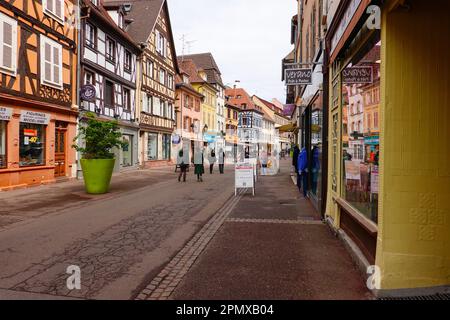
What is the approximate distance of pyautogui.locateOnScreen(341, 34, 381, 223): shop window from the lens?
4734mm

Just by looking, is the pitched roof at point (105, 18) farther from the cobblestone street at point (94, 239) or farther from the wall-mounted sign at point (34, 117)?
the cobblestone street at point (94, 239)

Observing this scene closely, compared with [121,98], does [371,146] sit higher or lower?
lower

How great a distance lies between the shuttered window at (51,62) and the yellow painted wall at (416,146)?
14.4 m

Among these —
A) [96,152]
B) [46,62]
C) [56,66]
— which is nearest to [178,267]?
[96,152]

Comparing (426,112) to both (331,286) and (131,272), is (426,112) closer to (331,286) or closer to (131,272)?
(331,286)

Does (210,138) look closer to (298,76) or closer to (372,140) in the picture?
(298,76)

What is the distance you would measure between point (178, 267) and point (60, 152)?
13855 millimetres

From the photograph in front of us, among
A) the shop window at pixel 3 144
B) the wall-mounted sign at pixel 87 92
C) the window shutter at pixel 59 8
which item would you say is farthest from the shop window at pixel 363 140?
the wall-mounted sign at pixel 87 92

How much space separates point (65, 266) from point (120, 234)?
1845 millimetres

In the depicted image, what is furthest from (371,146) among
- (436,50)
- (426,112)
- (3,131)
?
(3,131)

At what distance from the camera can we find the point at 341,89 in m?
6.70

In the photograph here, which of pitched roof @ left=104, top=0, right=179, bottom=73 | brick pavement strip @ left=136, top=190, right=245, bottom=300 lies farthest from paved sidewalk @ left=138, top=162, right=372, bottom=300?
pitched roof @ left=104, top=0, right=179, bottom=73

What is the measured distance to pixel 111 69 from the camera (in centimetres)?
2200

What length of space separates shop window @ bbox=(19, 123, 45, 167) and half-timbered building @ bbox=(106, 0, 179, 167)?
1148 centimetres
